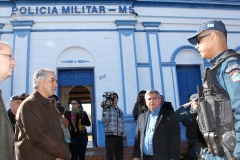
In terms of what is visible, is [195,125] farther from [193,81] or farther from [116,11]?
[116,11]

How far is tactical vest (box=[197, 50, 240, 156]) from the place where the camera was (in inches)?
69.4

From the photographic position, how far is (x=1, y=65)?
199cm

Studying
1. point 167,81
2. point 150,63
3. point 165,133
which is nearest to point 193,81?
point 167,81

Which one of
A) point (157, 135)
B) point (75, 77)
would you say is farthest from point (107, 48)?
point (157, 135)

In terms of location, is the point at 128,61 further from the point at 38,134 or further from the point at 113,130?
the point at 38,134

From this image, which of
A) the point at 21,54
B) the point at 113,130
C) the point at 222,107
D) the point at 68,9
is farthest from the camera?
the point at 68,9

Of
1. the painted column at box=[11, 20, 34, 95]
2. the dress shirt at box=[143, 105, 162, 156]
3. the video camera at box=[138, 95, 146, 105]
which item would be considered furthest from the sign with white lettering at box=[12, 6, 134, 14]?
the dress shirt at box=[143, 105, 162, 156]

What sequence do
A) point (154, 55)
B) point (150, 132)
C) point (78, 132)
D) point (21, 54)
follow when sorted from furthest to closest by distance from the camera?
point (154, 55) → point (21, 54) → point (78, 132) → point (150, 132)

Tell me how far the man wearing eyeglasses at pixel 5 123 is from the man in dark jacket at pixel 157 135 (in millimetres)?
1937

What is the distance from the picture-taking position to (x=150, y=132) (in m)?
3.34

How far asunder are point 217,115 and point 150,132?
1608 millimetres

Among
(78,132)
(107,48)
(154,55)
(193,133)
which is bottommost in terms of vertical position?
(193,133)

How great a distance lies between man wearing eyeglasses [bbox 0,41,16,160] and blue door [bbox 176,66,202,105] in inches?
327

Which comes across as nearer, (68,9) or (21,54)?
(21,54)
